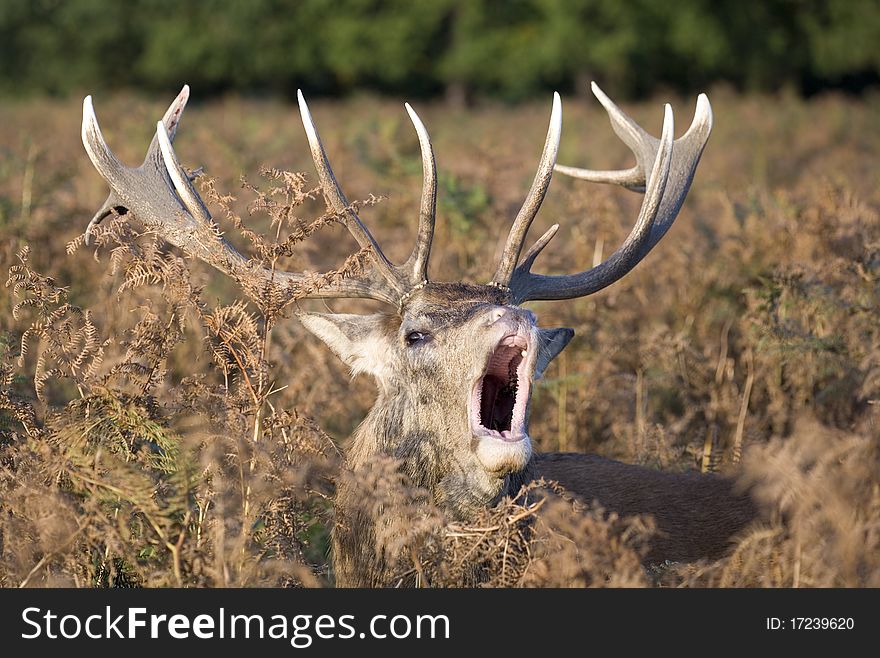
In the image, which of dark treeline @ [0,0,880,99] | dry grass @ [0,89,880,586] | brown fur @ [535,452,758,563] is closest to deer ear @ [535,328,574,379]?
brown fur @ [535,452,758,563]

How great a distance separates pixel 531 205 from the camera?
523cm

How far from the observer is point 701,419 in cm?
774

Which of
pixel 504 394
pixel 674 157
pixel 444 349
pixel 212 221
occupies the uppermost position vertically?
pixel 674 157

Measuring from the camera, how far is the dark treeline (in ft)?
133

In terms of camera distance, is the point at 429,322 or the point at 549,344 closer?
the point at 429,322

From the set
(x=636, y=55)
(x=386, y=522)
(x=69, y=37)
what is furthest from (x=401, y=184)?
(x=69, y=37)

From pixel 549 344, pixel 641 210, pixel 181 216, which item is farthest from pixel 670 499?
pixel 181 216

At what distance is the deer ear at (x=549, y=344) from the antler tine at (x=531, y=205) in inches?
12.0

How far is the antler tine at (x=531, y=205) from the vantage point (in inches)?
206

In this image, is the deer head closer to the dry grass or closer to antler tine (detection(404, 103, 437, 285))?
antler tine (detection(404, 103, 437, 285))

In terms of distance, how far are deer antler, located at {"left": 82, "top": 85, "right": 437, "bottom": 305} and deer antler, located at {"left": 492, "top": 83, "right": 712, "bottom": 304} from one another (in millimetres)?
430

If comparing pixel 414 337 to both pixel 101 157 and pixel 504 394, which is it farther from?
pixel 101 157

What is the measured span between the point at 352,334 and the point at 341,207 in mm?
560
